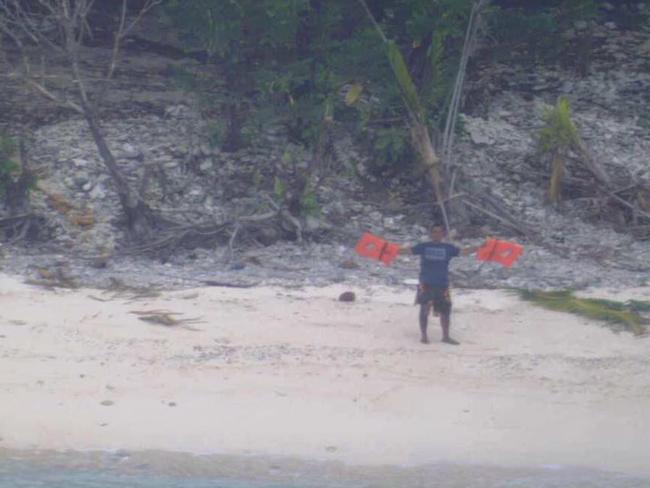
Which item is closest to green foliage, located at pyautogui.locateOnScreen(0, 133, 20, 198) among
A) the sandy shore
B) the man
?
the sandy shore

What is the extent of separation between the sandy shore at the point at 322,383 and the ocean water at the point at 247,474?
0.12 meters

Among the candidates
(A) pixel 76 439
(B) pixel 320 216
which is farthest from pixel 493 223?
(A) pixel 76 439

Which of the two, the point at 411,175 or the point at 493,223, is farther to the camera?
the point at 411,175

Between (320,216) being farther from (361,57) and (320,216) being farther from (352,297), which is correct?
(352,297)

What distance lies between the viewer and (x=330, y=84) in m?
14.8

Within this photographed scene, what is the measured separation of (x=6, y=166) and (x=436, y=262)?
675 centimetres

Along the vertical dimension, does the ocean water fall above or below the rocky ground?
below

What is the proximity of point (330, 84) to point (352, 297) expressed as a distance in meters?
5.06

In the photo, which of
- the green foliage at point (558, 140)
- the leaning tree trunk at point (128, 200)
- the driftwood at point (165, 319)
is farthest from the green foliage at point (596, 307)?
the leaning tree trunk at point (128, 200)

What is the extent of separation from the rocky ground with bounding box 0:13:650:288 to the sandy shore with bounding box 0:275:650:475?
1680 millimetres

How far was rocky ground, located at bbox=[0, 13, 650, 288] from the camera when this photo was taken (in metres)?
12.2

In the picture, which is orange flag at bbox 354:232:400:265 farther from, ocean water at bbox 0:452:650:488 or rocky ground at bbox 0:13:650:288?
ocean water at bbox 0:452:650:488

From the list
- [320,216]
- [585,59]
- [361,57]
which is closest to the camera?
[320,216]

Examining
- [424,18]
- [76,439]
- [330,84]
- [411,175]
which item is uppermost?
[424,18]
